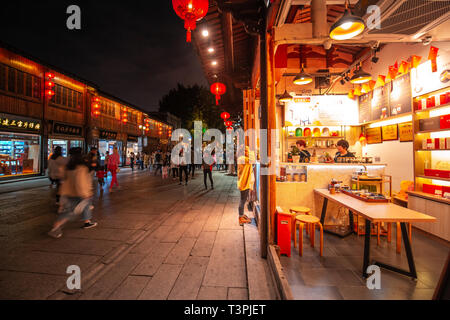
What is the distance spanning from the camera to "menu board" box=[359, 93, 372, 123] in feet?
23.9

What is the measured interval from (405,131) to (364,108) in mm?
1838

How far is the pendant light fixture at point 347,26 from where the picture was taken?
2857 millimetres

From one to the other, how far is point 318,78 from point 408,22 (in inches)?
208

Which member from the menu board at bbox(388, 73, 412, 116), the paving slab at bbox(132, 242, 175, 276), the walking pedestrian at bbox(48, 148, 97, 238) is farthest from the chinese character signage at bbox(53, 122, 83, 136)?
the menu board at bbox(388, 73, 412, 116)

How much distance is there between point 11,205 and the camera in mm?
6695

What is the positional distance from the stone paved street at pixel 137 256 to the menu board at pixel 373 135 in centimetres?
579

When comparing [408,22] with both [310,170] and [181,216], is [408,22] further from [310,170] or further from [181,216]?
[181,216]

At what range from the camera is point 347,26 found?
117 inches

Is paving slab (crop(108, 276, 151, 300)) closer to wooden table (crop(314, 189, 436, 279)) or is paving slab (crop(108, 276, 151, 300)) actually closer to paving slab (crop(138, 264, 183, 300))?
paving slab (crop(138, 264, 183, 300))

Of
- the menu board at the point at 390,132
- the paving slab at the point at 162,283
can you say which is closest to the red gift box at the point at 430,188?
the menu board at the point at 390,132

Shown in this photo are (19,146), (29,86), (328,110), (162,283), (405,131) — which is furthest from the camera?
(29,86)

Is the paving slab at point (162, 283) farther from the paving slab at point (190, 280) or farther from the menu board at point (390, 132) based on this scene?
the menu board at point (390, 132)

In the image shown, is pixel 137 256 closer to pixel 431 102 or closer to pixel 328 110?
pixel 431 102

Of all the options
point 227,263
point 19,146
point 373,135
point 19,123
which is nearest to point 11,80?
point 19,123
